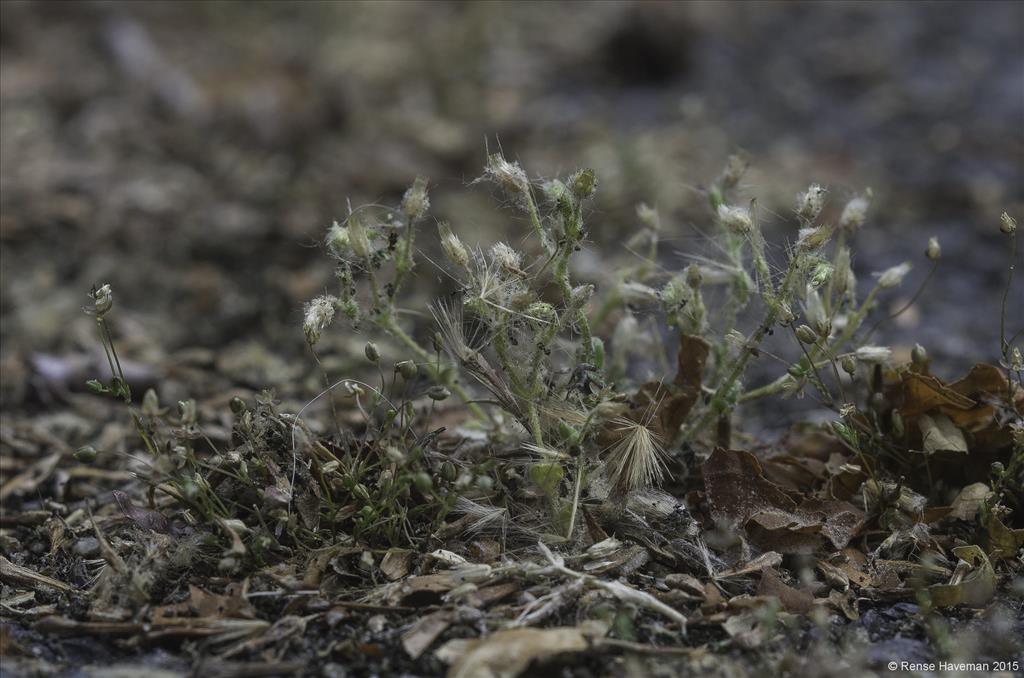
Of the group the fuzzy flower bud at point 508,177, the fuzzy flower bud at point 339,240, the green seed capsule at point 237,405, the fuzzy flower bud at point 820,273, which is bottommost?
the green seed capsule at point 237,405

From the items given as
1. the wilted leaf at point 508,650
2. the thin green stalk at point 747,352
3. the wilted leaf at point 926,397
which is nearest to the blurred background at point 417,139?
the wilted leaf at point 926,397

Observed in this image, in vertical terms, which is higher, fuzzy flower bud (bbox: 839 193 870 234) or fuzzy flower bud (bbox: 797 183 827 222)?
fuzzy flower bud (bbox: 797 183 827 222)

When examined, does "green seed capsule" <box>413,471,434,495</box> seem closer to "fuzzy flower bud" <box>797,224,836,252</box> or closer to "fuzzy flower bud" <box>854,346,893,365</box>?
"fuzzy flower bud" <box>797,224,836,252</box>

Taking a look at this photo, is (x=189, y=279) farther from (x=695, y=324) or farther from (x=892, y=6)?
(x=892, y=6)

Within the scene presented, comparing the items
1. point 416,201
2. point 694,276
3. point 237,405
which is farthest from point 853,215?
point 237,405

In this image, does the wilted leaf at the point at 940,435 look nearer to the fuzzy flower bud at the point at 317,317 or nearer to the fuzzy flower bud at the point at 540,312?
the fuzzy flower bud at the point at 540,312

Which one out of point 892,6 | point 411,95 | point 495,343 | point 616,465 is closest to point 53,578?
point 495,343

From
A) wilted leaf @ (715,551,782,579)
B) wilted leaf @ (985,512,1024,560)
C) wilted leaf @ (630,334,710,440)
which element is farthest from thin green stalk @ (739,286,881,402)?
wilted leaf @ (985,512,1024,560)
